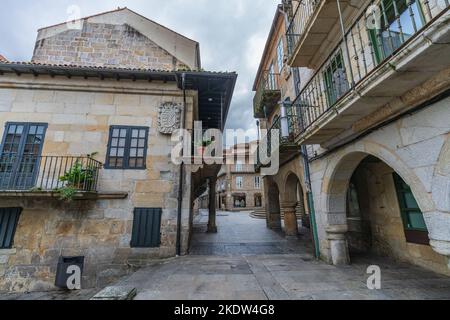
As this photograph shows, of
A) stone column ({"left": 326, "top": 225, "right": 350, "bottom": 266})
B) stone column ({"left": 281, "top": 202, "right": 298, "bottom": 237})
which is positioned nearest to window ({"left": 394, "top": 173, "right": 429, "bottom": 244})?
stone column ({"left": 326, "top": 225, "right": 350, "bottom": 266})

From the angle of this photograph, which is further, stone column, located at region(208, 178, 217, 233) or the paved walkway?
stone column, located at region(208, 178, 217, 233)

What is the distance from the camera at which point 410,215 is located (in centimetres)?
530

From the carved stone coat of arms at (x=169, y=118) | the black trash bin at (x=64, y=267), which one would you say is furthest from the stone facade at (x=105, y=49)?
the black trash bin at (x=64, y=267)

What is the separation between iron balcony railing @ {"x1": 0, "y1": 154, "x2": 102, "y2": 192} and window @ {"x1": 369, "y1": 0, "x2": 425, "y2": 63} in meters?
7.69

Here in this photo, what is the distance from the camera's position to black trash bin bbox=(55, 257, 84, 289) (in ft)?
19.7

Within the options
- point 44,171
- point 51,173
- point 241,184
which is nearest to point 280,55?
point 51,173

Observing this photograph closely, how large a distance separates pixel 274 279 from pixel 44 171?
7.22 meters

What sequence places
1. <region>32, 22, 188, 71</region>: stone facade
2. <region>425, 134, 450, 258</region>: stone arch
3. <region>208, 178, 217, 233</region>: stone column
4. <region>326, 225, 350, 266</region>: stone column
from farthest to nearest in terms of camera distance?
<region>208, 178, 217, 233</region>: stone column < <region>32, 22, 188, 71</region>: stone facade < <region>326, 225, 350, 266</region>: stone column < <region>425, 134, 450, 258</region>: stone arch

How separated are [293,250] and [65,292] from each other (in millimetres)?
6940

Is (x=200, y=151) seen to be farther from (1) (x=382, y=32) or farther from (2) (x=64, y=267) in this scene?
(1) (x=382, y=32)

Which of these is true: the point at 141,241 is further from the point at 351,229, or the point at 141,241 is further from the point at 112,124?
the point at 351,229

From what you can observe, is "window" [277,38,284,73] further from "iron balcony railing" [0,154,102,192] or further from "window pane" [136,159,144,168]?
"iron balcony railing" [0,154,102,192]
